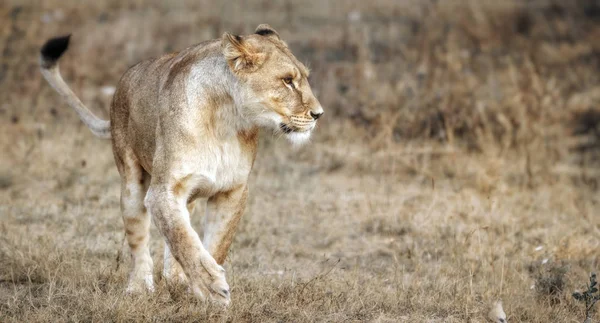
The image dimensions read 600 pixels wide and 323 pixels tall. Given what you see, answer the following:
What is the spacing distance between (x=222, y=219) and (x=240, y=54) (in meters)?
0.81

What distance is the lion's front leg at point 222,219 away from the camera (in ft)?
15.5

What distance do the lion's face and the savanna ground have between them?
82cm

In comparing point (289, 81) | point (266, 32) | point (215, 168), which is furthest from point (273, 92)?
point (266, 32)

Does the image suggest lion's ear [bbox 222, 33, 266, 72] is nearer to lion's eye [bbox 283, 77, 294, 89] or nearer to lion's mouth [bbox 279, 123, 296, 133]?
lion's eye [bbox 283, 77, 294, 89]

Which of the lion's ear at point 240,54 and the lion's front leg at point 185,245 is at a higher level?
the lion's ear at point 240,54

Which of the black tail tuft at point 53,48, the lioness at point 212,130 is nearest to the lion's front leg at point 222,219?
the lioness at point 212,130

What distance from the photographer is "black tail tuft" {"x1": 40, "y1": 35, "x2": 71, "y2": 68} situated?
5637 millimetres

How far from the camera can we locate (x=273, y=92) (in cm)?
455

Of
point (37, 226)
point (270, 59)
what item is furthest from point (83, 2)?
point (270, 59)

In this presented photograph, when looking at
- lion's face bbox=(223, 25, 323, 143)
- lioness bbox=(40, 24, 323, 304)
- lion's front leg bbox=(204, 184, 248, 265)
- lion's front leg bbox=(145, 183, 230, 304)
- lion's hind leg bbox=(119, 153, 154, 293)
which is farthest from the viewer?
lion's hind leg bbox=(119, 153, 154, 293)

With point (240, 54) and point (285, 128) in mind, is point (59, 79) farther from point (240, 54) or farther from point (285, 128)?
point (285, 128)

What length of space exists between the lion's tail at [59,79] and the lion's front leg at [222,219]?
1.23 meters

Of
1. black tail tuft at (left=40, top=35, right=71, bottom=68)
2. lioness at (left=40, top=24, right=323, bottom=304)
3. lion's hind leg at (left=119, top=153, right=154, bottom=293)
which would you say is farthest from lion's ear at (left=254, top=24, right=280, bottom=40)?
black tail tuft at (left=40, top=35, right=71, bottom=68)

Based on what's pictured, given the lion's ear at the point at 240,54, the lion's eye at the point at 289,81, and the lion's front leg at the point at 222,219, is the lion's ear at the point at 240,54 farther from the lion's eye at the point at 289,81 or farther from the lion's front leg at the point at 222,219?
the lion's front leg at the point at 222,219
